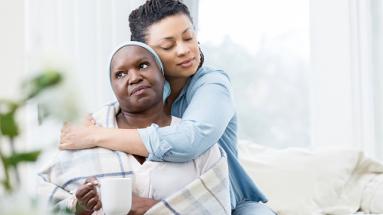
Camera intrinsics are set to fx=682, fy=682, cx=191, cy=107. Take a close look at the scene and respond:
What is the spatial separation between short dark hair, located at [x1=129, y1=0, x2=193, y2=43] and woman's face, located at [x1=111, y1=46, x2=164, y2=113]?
18 centimetres

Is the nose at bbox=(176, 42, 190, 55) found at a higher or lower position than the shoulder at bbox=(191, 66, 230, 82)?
higher

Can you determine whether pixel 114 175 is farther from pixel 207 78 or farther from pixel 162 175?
pixel 207 78

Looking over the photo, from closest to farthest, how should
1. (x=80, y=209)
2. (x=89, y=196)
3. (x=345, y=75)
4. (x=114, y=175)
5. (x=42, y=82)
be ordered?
1. (x=42, y=82)
2. (x=80, y=209)
3. (x=89, y=196)
4. (x=114, y=175)
5. (x=345, y=75)

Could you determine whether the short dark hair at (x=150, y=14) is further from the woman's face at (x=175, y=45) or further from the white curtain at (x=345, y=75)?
the white curtain at (x=345, y=75)

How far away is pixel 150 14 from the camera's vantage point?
198cm

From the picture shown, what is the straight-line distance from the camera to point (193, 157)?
1744mm

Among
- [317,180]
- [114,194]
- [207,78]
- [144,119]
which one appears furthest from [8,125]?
[317,180]

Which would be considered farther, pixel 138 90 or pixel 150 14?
pixel 150 14

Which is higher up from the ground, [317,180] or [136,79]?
[136,79]

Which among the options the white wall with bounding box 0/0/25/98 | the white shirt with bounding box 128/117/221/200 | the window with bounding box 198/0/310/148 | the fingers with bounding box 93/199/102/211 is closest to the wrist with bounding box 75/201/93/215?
the fingers with bounding box 93/199/102/211

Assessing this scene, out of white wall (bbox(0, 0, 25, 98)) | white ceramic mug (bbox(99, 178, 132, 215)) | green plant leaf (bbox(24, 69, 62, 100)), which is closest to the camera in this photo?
green plant leaf (bbox(24, 69, 62, 100))

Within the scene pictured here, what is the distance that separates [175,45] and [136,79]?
0.22 metres

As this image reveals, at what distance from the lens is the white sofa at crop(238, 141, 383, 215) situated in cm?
244

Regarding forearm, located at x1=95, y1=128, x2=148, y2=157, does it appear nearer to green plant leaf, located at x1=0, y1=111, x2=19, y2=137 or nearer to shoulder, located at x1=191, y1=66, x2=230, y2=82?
shoulder, located at x1=191, y1=66, x2=230, y2=82
